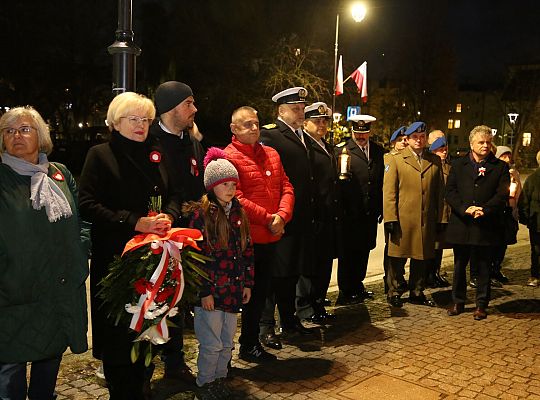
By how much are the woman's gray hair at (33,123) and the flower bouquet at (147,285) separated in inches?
35.2

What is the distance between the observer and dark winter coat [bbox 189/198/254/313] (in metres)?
4.39

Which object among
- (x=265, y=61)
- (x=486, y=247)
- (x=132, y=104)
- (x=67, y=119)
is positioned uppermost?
(x=265, y=61)

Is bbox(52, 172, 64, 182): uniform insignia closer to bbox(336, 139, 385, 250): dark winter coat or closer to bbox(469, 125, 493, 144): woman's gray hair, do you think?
bbox(336, 139, 385, 250): dark winter coat

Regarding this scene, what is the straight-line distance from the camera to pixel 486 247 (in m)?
6.97

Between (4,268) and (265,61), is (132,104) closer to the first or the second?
(4,268)

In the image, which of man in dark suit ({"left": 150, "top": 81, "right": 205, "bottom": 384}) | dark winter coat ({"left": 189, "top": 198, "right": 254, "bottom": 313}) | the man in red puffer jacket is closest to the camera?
dark winter coat ({"left": 189, "top": 198, "right": 254, "bottom": 313})

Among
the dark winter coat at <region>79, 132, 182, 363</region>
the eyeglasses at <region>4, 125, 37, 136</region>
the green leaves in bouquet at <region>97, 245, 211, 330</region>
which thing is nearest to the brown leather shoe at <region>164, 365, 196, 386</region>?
the dark winter coat at <region>79, 132, 182, 363</region>

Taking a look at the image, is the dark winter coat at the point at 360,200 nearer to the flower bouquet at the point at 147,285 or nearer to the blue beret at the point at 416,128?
the blue beret at the point at 416,128

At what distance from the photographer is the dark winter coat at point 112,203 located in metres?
3.90

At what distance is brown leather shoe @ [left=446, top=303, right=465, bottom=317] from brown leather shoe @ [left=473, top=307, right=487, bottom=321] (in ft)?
0.67

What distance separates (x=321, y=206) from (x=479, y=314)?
7.84 feet

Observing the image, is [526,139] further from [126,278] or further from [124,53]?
[126,278]

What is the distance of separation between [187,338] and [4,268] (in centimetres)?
267

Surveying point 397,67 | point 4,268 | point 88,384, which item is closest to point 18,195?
point 4,268
